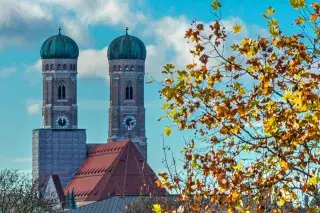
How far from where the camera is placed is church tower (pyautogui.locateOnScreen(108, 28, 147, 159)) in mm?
174750

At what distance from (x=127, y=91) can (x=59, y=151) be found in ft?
46.3

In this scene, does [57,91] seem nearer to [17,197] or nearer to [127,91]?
[127,91]

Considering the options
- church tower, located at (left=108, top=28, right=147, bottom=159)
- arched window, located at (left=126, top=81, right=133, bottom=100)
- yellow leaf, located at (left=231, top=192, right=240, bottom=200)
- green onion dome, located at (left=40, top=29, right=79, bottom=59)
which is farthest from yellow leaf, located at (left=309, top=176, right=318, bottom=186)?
arched window, located at (left=126, top=81, right=133, bottom=100)

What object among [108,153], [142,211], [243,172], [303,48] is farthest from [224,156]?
[108,153]

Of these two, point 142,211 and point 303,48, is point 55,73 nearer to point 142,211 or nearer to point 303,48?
point 142,211

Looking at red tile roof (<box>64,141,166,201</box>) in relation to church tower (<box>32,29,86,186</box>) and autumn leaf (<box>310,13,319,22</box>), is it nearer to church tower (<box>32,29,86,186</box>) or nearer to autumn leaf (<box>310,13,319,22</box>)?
church tower (<box>32,29,86,186</box>)

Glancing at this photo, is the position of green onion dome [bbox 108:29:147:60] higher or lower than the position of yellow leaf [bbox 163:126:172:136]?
higher

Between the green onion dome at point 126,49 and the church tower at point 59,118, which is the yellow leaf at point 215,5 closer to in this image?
the church tower at point 59,118

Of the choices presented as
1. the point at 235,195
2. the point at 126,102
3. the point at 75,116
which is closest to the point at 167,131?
the point at 235,195

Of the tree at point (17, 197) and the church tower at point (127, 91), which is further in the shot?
the church tower at point (127, 91)

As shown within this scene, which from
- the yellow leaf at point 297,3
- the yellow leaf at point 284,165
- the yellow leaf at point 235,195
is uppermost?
the yellow leaf at point 297,3

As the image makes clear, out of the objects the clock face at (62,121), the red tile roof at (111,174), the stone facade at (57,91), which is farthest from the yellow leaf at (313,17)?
the clock face at (62,121)

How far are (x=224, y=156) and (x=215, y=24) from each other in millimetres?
1546

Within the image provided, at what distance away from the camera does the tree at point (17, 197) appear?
7119 cm
